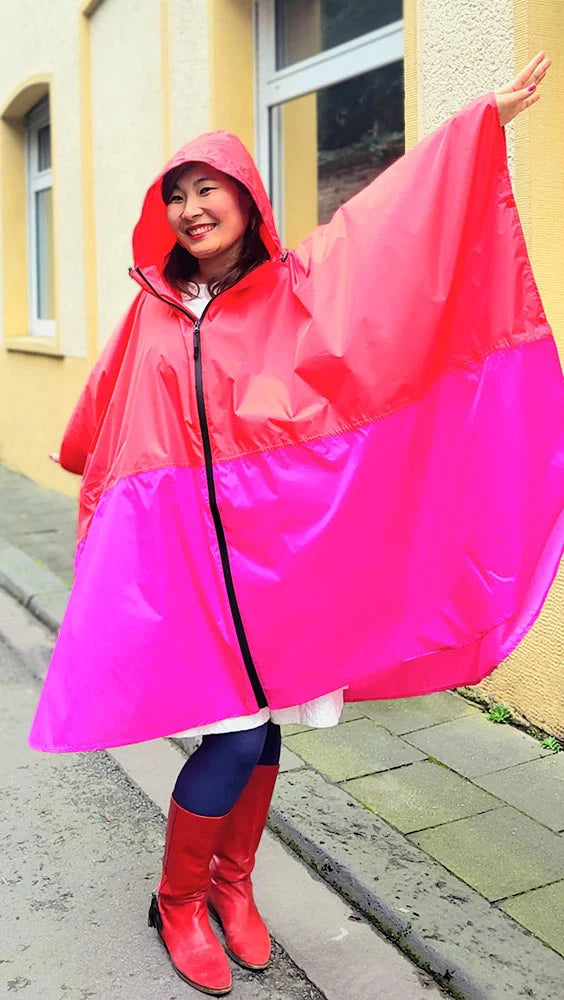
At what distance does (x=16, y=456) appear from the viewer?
9.23 meters

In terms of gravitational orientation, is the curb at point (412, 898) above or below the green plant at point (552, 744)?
below

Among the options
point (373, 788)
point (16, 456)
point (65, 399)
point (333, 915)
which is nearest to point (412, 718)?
point (373, 788)

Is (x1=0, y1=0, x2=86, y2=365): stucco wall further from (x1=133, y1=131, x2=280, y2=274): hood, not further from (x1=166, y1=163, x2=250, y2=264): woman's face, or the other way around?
(x1=166, y1=163, x2=250, y2=264): woman's face

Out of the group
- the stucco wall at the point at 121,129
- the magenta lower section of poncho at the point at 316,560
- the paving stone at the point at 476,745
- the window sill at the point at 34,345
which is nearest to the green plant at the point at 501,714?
the paving stone at the point at 476,745

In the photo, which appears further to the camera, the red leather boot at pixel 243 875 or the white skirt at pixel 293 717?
the red leather boot at pixel 243 875

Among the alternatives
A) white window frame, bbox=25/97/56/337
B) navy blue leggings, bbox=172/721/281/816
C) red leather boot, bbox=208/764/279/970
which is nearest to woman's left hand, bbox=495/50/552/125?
navy blue leggings, bbox=172/721/281/816

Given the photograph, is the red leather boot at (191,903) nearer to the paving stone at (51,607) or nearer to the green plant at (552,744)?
the green plant at (552,744)

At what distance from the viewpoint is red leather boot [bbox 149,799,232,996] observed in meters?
2.43

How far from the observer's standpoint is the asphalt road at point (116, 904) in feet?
8.16

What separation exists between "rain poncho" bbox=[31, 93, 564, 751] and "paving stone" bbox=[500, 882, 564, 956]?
2.65 ft

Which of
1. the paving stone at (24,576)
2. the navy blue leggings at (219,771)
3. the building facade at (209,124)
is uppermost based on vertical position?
the building facade at (209,124)

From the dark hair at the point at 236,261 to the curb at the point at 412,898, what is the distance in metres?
1.58

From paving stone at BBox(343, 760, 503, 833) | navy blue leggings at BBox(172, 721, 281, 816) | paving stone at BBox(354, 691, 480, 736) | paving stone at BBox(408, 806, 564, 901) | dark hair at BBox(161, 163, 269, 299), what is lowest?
paving stone at BBox(408, 806, 564, 901)

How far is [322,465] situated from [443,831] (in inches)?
55.2
